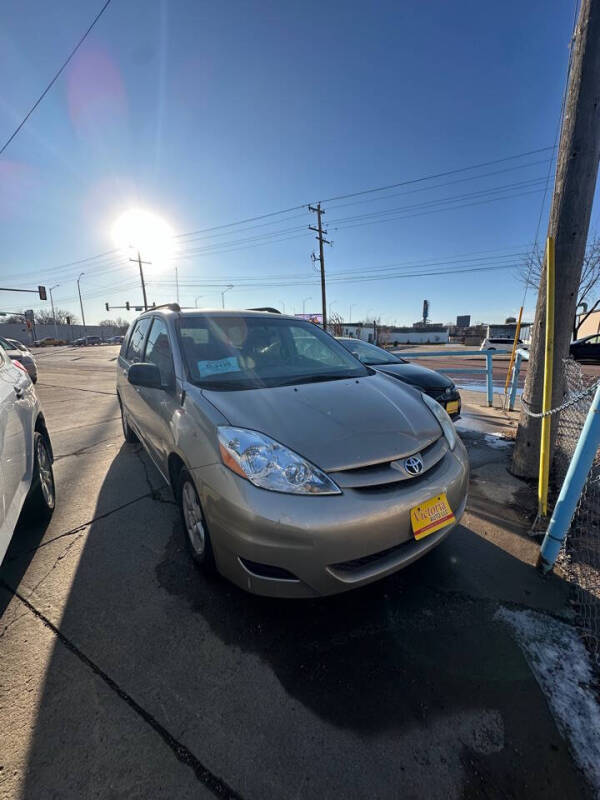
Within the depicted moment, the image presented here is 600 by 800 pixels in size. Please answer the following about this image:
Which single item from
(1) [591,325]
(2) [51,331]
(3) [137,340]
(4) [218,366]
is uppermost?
(2) [51,331]

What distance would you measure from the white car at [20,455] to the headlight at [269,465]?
50.9 inches

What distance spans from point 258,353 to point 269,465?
131 cm

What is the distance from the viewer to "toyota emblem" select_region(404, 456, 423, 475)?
1844mm

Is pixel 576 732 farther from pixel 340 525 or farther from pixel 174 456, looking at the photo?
pixel 174 456

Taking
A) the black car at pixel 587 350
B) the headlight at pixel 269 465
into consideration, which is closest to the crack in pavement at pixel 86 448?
the headlight at pixel 269 465

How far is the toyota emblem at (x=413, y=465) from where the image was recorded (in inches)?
72.6

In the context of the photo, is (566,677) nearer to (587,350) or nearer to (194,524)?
(194,524)

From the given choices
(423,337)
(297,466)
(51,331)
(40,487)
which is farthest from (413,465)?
(51,331)

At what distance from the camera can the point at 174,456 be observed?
7.79 feet

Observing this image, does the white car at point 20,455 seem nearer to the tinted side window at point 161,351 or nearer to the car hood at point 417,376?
the tinted side window at point 161,351

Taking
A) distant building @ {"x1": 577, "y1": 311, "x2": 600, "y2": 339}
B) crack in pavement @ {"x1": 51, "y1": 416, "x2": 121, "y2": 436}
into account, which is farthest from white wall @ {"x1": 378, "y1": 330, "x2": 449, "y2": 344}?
crack in pavement @ {"x1": 51, "y1": 416, "x2": 121, "y2": 436}

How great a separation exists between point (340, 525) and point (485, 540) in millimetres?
1704

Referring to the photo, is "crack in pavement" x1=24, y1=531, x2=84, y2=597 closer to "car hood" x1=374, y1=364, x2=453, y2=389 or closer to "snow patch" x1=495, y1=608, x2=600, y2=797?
"snow patch" x1=495, y1=608, x2=600, y2=797

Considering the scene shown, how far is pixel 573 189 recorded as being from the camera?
2.83 meters
